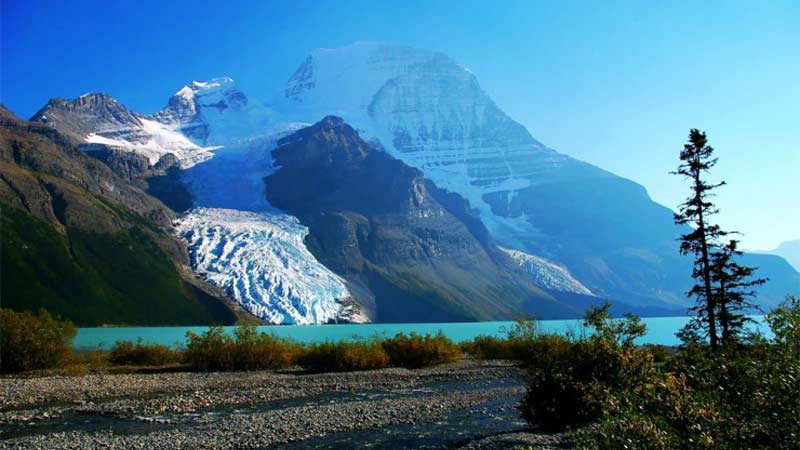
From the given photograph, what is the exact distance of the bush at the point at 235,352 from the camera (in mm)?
42125

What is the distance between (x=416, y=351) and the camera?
46.8 metres

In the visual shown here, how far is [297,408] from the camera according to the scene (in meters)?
24.9

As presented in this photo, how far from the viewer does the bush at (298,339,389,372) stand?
140ft

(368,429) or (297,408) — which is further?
(297,408)

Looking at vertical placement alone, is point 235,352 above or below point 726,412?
below

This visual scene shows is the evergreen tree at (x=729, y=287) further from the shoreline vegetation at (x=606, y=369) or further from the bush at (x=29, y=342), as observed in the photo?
the bush at (x=29, y=342)

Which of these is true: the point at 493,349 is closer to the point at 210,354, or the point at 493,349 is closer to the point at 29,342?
the point at 210,354

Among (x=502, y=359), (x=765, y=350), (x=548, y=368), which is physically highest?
(x=765, y=350)

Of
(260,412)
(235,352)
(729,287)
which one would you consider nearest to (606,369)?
(260,412)

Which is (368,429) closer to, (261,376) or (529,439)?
(529,439)

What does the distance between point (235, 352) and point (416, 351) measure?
13913 millimetres

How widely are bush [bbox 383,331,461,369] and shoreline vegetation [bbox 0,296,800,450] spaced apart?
3.4 inches

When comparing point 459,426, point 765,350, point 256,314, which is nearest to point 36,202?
point 256,314

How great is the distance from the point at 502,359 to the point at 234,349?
2441 cm
